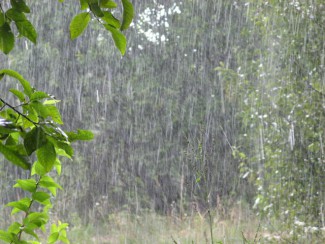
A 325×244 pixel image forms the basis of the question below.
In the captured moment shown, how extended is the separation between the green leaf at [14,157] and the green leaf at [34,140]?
0.5 inches

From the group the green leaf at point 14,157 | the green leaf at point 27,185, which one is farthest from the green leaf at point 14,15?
the green leaf at point 27,185

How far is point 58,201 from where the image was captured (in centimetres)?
985

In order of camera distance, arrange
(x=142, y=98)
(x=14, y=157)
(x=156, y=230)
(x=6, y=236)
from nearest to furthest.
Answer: (x=14, y=157)
(x=6, y=236)
(x=156, y=230)
(x=142, y=98)

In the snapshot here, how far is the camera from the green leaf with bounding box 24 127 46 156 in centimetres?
72

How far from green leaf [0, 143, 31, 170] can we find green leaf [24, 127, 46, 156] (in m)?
0.01

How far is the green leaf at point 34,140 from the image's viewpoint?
28.5 inches

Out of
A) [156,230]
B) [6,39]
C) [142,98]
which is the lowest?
[156,230]

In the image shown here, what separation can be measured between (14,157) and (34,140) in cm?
3

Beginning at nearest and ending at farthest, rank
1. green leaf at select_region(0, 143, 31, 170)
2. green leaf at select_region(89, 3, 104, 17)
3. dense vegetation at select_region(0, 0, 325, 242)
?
green leaf at select_region(0, 143, 31, 170)
green leaf at select_region(89, 3, 104, 17)
dense vegetation at select_region(0, 0, 325, 242)

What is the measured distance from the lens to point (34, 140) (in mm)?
732

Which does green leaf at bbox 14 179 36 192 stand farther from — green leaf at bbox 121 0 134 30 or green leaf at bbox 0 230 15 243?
green leaf at bbox 121 0 134 30

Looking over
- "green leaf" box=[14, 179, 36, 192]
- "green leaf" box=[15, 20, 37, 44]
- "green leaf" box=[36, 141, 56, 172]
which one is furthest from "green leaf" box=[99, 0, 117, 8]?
"green leaf" box=[14, 179, 36, 192]

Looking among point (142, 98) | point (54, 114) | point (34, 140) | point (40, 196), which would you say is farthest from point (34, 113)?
point (142, 98)

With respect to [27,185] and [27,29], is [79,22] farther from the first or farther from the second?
[27,185]
